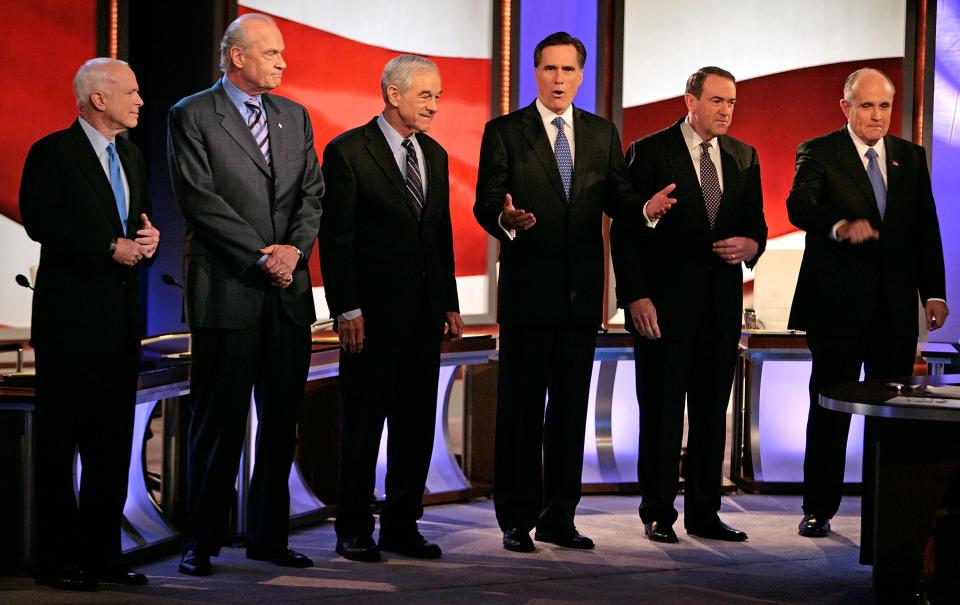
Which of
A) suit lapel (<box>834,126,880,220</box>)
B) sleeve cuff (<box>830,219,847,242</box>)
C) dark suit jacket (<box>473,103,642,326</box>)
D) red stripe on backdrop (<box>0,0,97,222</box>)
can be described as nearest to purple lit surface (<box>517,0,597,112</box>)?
red stripe on backdrop (<box>0,0,97,222</box>)

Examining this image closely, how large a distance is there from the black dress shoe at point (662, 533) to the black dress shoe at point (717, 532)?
10 cm

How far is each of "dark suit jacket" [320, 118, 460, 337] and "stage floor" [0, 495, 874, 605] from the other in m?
0.80

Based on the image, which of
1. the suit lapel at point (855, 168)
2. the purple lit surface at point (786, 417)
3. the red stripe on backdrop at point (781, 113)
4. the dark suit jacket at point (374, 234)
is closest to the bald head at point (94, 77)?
the dark suit jacket at point (374, 234)

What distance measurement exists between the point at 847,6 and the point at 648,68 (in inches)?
49.3

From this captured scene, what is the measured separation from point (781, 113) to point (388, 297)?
4192 mm

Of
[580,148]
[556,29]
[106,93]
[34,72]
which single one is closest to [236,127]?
[106,93]

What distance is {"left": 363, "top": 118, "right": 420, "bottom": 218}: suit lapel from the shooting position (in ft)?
13.0

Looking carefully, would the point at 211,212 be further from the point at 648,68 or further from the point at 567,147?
the point at 648,68

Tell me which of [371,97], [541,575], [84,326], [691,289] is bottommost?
[541,575]

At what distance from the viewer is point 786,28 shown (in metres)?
7.39

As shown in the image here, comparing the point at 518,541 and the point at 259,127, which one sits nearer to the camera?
the point at 259,127

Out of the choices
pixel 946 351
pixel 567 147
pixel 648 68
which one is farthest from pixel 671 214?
pixel 648 68

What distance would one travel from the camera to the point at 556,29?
727cm

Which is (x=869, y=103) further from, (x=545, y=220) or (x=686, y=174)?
(x=545, y=220)
